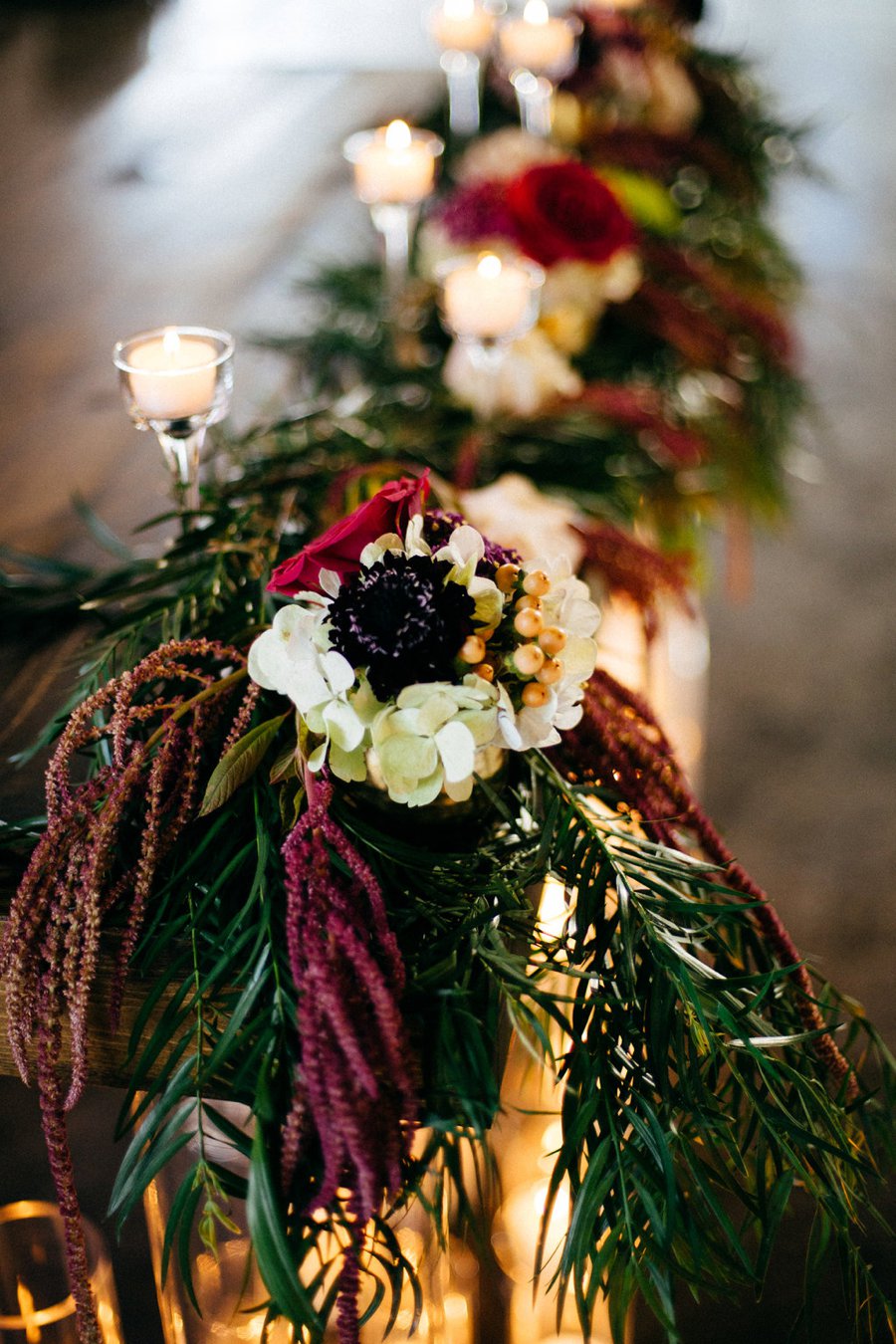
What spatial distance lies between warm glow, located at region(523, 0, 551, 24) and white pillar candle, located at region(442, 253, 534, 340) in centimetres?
83

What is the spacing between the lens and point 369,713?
0.61 m

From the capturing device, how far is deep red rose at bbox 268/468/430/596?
25.9 inches

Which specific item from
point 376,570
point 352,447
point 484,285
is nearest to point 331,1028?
point 376,570

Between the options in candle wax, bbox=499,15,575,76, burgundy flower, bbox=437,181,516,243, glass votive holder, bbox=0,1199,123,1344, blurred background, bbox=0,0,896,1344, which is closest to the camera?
glass votive holder, bbox=0,1199,123,1344

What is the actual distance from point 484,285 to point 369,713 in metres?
0.76

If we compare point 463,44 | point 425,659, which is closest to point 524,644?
point 425,659

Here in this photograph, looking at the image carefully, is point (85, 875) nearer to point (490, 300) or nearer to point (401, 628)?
point (401, 628)

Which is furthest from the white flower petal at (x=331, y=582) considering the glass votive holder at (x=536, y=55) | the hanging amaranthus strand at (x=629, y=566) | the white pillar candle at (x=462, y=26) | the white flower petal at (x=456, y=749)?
the white pillar candle at (x=462, y=26)

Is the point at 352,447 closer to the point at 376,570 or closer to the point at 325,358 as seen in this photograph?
the point at 325,358

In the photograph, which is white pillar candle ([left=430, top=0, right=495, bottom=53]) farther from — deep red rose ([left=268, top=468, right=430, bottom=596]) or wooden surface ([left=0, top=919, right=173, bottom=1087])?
wooden surface ([left=0, top=919, right=173, bottom=1087])

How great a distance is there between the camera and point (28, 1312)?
0.91m

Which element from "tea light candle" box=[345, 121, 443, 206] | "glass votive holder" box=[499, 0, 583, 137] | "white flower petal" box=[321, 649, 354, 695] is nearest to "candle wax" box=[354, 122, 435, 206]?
"tea light candle" box=[345, 121, 443, 206]

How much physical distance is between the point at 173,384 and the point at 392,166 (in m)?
0.72

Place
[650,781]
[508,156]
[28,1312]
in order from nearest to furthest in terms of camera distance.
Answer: [650,781] → [28,1312] → [508,156]
